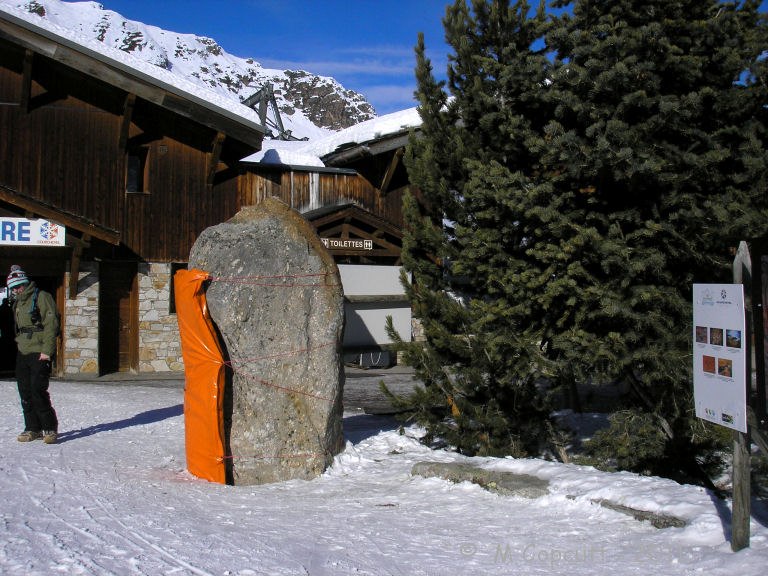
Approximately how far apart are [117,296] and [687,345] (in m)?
12.9

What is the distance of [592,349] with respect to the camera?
6.15m

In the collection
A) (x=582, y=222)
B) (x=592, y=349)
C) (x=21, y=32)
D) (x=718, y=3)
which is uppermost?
(x=21, y=32)

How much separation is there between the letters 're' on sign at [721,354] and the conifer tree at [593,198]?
5.45 feet

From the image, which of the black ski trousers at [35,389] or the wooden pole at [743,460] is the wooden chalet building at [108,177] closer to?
the black ski trousers at [35,389]

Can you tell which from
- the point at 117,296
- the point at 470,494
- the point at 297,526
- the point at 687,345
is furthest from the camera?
the point at 117,296

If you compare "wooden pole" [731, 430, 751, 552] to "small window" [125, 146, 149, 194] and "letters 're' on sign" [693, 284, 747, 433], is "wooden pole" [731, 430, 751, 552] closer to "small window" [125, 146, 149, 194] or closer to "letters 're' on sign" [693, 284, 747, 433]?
"letters 're' on sign" [693, 284, 747, 433]

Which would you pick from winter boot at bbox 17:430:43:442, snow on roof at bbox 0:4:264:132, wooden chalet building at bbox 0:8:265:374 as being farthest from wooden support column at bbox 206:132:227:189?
winter boot at bbox 17:430:43:442

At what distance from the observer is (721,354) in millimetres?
4016

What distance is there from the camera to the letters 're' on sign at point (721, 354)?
385cm

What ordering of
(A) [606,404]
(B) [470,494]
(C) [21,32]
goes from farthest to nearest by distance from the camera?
(C) [21,32], (A) [606,404], (B) [470,494]

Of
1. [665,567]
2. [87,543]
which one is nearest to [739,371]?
[665,567]

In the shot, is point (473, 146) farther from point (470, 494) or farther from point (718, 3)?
point (470, 494)

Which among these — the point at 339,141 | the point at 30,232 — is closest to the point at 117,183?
the point at 30,232

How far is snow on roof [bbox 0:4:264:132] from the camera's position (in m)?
13.9
